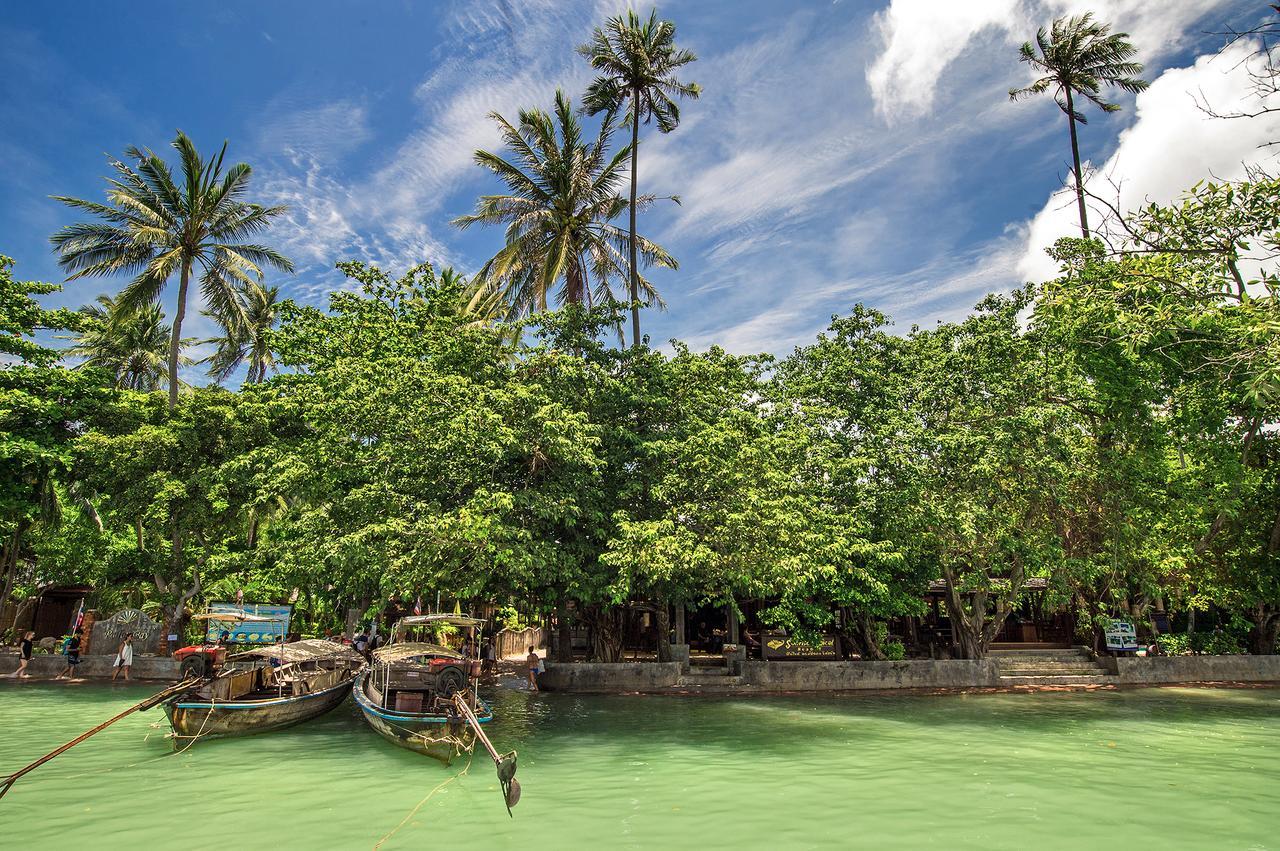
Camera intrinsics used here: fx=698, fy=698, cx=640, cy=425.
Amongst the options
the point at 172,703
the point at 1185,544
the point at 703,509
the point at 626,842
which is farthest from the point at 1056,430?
the point at 172,703

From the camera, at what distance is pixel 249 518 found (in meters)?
24.1

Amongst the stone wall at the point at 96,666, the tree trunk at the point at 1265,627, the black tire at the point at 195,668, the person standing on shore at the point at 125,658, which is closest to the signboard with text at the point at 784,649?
the tree trunk at the point at 1265,627

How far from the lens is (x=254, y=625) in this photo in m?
19.9

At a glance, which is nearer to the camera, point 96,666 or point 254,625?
point 254,625

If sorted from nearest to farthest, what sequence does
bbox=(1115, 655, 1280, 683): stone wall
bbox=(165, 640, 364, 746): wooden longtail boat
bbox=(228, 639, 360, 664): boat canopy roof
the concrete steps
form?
bbox=(165, 640, 364, 746): wooden longtail boat < bbox=(228, 639, 360, 664): boat canopy roof < the concrete steps < bbox=(1115, 655, 1280, 683): stone wall

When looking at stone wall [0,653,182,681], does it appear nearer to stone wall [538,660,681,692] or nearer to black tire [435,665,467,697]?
stone wall [538,660,681,692]

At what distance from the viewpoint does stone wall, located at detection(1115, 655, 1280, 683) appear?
784 inches

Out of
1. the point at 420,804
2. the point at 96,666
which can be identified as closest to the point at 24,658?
the point at 96,666

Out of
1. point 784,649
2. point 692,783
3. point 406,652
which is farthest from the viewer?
point 784,649

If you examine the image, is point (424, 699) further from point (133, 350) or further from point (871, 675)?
point (133, 350)

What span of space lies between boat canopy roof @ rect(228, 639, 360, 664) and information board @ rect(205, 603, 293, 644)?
1525mm

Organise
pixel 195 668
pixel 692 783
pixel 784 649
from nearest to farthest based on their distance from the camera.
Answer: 1. pixel 692 783
2. pixel 195 668
3. pixel 784 649

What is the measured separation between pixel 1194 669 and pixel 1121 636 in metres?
1.89

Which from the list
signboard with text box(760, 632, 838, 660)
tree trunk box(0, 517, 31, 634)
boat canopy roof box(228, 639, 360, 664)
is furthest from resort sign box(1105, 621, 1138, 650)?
tree trunk box(0, 517, 31, 634)
